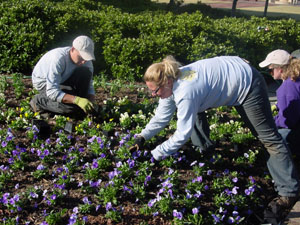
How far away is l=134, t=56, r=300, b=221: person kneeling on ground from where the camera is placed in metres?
3.21

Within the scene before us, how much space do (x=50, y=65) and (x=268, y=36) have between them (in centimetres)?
491

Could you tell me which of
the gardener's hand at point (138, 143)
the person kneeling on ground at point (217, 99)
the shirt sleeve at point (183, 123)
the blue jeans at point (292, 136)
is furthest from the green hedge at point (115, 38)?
the shirt sleeve at point (183, 123)

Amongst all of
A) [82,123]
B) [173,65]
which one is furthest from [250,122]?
[82,123]

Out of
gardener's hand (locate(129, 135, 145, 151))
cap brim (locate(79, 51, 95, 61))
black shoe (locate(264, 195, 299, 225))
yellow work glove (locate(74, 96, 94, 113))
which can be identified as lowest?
black shoe (locate(264, 195, 299, 225))

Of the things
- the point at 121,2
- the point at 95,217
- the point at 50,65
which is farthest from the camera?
the point at 121,2

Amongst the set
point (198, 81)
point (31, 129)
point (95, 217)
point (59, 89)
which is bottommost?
point (95, 217)

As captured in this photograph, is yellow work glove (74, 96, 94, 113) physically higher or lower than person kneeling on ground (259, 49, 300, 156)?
lower

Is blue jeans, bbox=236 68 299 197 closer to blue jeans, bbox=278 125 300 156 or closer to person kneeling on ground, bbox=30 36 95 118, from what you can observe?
blue jeans, bbox=278 125 300 156

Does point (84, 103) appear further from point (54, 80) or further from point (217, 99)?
point (217, 99)

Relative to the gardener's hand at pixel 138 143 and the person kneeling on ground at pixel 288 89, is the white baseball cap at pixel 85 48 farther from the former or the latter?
the person kneeling on ground at pixel 288 89

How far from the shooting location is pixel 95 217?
3.23 m

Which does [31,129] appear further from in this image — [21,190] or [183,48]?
[183,48]

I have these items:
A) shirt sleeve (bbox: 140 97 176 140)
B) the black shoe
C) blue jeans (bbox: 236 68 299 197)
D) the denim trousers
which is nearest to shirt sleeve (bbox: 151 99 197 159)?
shirt sleeve (bbox: 140 97 176 140)

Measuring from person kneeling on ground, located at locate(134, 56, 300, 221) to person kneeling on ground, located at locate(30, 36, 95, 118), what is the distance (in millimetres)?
1126
